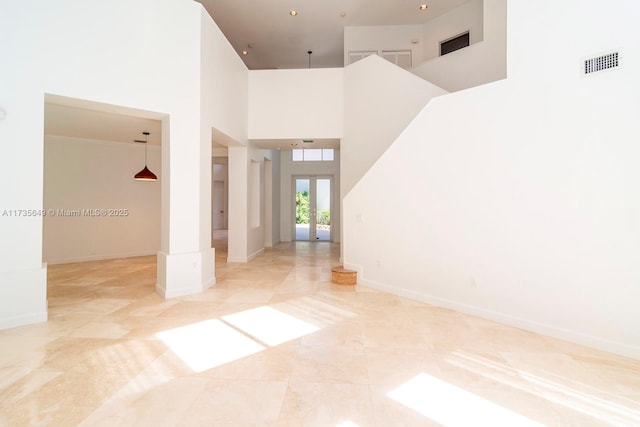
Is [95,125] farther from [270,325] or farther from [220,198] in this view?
[220,198]

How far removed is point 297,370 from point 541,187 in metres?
3.12

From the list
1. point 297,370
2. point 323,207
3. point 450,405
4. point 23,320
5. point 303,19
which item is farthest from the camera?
point 323,207

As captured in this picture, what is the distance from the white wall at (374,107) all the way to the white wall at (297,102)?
1.17 feet

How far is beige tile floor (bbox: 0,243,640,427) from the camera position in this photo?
81.2 inches

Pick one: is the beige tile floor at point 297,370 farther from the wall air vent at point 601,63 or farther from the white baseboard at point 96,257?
the white baseboard at point 96,257

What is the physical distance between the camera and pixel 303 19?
882cm

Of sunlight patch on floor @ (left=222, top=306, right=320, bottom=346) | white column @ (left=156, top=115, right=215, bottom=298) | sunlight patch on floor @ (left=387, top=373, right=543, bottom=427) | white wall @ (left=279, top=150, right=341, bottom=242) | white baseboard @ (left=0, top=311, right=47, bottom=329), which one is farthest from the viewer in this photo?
white wall @ (left=279, top=150, right=341, bottom=242)

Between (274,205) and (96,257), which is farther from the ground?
(274,205)

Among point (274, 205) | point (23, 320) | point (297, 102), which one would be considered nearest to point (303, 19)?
point (297, 102)

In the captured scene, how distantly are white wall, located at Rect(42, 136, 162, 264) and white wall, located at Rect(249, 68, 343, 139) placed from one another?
340 centimetres

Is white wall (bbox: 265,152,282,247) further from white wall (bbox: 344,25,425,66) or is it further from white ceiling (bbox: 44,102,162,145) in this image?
white wall (bbox: 344,25,425,66)

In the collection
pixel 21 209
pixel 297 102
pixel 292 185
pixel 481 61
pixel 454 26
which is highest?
pixel 454 26

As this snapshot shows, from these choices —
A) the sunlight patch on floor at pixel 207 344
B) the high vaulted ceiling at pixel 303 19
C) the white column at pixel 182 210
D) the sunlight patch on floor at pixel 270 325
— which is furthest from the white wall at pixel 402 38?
the sunlight patch on floor at pixel 207 344

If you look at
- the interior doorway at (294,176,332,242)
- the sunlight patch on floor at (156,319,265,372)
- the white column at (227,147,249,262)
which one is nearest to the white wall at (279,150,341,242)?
the interior doorway at (294,176,332,242)
